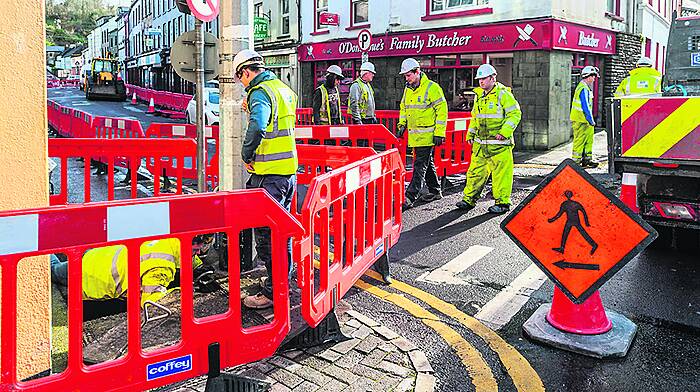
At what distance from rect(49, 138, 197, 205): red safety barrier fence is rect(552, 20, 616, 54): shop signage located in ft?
37.6

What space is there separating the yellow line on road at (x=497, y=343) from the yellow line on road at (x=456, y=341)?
0.44ft

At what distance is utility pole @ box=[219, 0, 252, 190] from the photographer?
220 inches

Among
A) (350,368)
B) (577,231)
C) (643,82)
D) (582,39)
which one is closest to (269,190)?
(350,368)

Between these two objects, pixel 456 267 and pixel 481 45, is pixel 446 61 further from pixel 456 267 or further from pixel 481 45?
pixel 456 267

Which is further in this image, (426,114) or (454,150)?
(454,150)

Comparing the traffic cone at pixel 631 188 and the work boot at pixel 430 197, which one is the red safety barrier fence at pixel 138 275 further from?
the work boot at pixel 430 197

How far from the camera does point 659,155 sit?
5641 mm

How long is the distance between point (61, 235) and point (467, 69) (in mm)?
17282

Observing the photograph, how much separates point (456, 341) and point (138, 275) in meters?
2.31

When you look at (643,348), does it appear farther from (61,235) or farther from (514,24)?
(514,24)

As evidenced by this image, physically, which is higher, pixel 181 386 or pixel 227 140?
A: pixel 227 140

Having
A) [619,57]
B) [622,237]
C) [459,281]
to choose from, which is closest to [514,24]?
[619,57]

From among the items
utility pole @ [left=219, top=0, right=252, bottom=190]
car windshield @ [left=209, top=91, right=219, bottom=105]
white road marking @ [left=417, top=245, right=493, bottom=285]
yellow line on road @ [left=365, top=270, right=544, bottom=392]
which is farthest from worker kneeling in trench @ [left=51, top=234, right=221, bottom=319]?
car windshield @ [left=209, top=91, right=219, bottom=105]

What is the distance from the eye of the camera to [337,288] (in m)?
4.33
